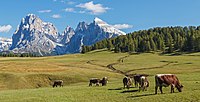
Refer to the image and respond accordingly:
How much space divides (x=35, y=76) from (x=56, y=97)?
1511 inches

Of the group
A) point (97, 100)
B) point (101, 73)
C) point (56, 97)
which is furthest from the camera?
point (101, 73)

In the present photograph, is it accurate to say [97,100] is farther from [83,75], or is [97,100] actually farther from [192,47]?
[192,47]

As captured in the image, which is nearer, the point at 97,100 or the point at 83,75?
the point at 97,100

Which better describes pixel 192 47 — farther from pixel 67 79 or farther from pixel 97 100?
pixel 97 100

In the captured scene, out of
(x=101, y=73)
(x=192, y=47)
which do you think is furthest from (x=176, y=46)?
(x=101, y=73)

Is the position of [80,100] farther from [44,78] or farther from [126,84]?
[44,78]

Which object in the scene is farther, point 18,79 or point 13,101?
point 18,79

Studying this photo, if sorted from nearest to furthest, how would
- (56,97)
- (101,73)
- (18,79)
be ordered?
1. (56,97)
2. (18,79)
3. (101,73)

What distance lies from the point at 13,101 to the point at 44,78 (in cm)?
3921

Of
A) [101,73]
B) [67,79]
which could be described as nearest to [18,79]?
[67,79]

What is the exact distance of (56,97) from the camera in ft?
130

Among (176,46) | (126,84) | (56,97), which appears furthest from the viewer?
(176,46)

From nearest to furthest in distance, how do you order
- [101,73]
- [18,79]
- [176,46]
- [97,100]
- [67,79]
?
[97,100], [18,79], [67,79], [101,73], [176,46]

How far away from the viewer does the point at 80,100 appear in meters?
36.3
